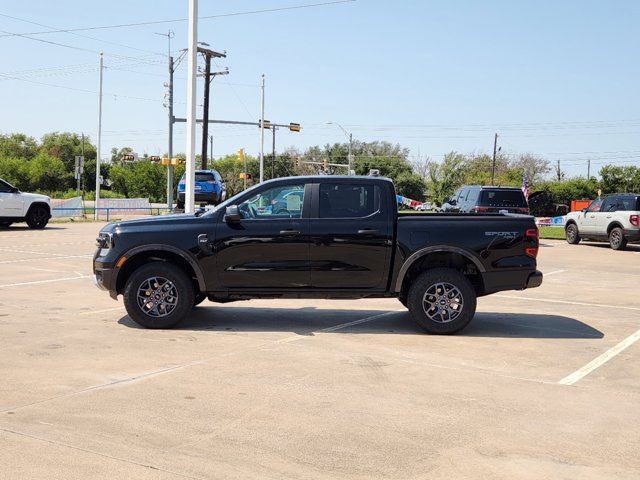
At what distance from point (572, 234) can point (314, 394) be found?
22979 mm

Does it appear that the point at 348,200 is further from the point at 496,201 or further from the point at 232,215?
the point at 496,201

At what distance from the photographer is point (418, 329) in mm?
9305

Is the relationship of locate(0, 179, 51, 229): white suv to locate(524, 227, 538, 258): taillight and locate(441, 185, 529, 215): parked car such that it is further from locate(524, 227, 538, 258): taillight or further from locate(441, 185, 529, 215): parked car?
locate(524, 227, 538, 258): taillight

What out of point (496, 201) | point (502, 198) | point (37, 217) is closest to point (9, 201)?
point (37, 217)

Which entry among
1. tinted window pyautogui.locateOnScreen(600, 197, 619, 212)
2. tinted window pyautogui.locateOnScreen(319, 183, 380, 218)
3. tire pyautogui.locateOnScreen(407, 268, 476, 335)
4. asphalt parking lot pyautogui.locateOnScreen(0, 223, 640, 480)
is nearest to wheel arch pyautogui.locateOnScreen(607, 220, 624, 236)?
tinted window pyautogui.locateOnScreen(600, 197, 619, 212)

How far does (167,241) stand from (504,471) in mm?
5548

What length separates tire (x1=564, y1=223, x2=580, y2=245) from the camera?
88.2ft

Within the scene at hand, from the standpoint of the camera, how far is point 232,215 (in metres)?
8.81

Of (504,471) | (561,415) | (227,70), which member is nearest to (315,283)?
(561,415)

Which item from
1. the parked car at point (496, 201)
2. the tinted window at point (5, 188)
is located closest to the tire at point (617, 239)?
the parked car at point (496, 201)

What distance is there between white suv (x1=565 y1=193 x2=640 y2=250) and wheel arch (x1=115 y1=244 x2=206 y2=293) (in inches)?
739

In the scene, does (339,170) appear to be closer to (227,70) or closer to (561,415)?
(227,70)

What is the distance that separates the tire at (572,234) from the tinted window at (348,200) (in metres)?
19.7

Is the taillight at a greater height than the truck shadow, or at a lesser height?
greater
